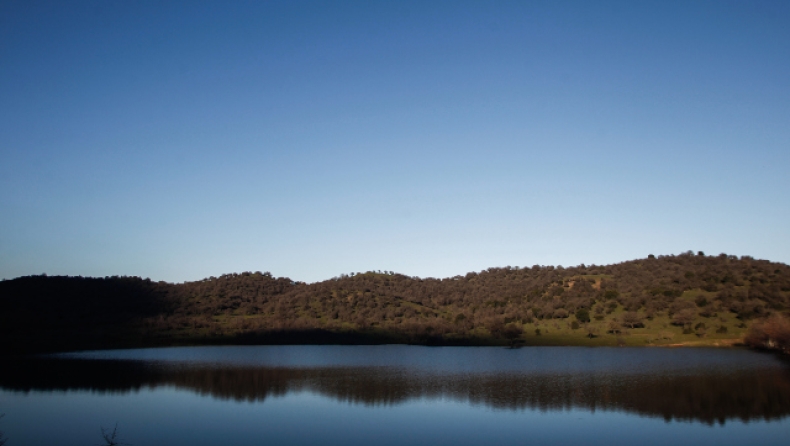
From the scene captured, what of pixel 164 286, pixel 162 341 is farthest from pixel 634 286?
pixel 164 286

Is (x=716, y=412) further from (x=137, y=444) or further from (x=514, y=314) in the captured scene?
(x=514, y=314)

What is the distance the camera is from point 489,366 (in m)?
54.3

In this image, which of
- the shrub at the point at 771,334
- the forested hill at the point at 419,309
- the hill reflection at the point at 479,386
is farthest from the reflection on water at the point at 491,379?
the forested hill at the point at 419,309

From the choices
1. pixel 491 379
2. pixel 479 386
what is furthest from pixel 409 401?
pixel 491 379

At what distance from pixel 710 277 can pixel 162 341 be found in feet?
284

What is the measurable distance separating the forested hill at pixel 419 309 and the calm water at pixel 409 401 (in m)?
23.9

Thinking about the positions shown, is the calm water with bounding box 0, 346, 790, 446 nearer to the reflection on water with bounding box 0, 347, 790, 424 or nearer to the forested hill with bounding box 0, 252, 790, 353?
the reflection on water with bounding box 0, 347, 790, 424

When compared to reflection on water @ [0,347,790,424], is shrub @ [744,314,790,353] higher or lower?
higher

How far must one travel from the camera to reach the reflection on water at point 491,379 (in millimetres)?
34219

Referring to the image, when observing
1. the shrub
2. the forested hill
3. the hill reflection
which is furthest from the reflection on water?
the forested hill

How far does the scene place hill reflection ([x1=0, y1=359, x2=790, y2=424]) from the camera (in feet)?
109

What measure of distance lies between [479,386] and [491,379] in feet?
12.3

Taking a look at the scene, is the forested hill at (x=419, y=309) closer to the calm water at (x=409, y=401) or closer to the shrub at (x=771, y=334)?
the shrub at (x=771, y=334)

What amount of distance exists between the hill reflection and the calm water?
5.0 inches
